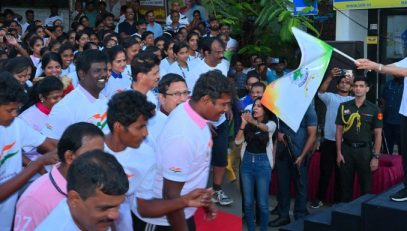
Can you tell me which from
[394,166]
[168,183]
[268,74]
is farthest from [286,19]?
[168,183]

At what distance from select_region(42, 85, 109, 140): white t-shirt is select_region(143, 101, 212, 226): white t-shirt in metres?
0.83

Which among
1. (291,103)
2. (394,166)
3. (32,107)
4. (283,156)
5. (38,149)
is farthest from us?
(394,166)

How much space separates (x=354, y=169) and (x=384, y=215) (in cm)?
193

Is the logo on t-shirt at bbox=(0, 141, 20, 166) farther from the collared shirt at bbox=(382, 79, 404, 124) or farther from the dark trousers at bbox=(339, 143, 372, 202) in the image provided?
the collared shirt at bbox=(382, 79, 404, 124)

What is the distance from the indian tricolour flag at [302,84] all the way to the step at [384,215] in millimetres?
1051

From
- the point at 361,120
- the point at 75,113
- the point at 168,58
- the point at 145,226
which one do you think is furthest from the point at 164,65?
the point at 145,226

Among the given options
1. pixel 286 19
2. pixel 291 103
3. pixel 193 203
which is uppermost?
pixel 286 19

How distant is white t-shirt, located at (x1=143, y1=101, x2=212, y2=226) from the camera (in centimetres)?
344

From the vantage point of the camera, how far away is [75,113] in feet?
14.5

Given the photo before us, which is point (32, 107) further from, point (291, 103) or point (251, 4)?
point (251, 4)

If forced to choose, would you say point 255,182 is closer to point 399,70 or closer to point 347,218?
point 347,218

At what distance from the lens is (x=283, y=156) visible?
6.98m

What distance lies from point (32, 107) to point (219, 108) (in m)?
1.88

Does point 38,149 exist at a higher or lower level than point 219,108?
lower
